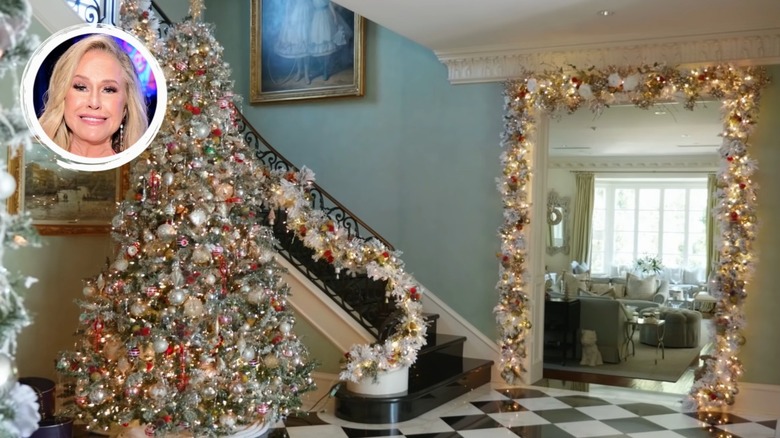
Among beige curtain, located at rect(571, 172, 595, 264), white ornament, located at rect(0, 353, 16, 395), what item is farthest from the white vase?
beige curtain, located at rect(571, 172, 595, 264)

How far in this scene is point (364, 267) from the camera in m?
5.42

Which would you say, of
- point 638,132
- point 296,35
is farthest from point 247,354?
point 638,132

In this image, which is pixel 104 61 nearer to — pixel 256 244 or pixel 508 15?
pixel 256 244

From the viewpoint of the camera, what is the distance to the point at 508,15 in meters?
5.55

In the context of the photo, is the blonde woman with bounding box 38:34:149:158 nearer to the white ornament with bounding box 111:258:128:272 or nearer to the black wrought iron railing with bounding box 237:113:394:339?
the white ornament with bounding box 111:258:128:272

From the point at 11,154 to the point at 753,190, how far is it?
576 centimetres

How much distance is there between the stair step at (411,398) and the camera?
5254 mm

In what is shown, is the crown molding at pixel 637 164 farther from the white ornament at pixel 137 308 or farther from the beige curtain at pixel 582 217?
the white ornament at pixel 137 308

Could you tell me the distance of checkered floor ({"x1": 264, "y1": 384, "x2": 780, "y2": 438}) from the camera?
507cm

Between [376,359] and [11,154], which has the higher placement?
[11,154]

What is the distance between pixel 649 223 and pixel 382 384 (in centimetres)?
1225

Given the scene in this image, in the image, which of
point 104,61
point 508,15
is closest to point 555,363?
point 508,15

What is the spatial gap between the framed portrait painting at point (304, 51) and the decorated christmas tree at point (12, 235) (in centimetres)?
623

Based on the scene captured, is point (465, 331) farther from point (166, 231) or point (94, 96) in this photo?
point (94, 96)
